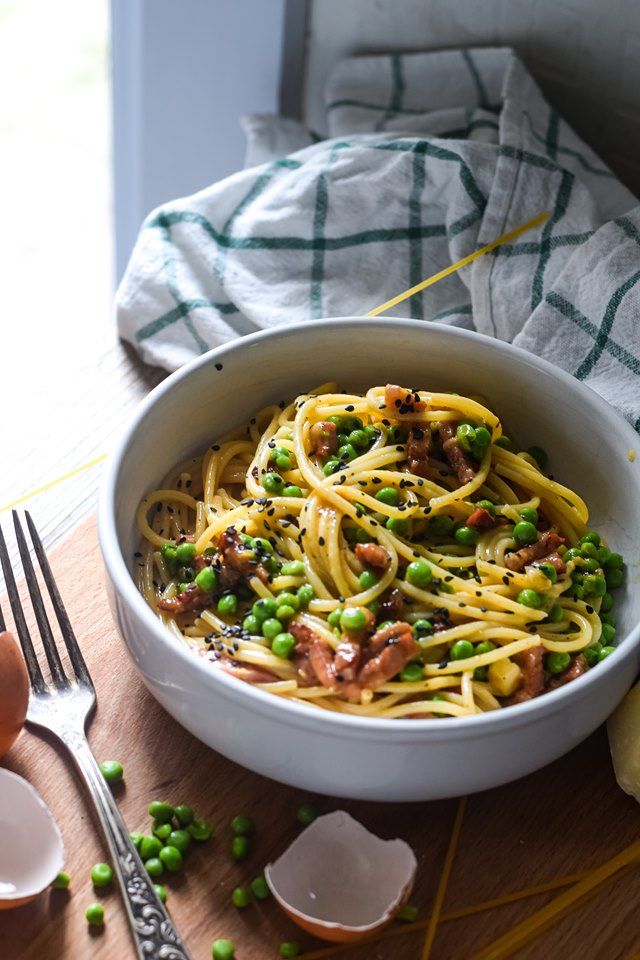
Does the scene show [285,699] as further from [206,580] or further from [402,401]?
[402,401]

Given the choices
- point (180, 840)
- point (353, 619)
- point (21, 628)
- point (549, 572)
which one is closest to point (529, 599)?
point (549, 572)

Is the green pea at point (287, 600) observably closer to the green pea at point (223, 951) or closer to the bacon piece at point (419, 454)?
the bacon piece at point (419, 454)

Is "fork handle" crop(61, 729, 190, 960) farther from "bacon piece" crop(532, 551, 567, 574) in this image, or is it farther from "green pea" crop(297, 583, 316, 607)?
"bacon piece" crop(532, 551, 567, 574)

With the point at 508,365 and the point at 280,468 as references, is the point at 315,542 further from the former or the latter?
the point at 508,365

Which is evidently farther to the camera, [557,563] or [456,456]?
[456,456]

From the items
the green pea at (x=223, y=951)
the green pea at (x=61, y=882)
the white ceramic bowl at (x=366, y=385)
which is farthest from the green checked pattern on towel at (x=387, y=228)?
the green pea at (x=223, y=951)

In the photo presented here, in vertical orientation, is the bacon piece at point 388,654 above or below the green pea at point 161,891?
above
